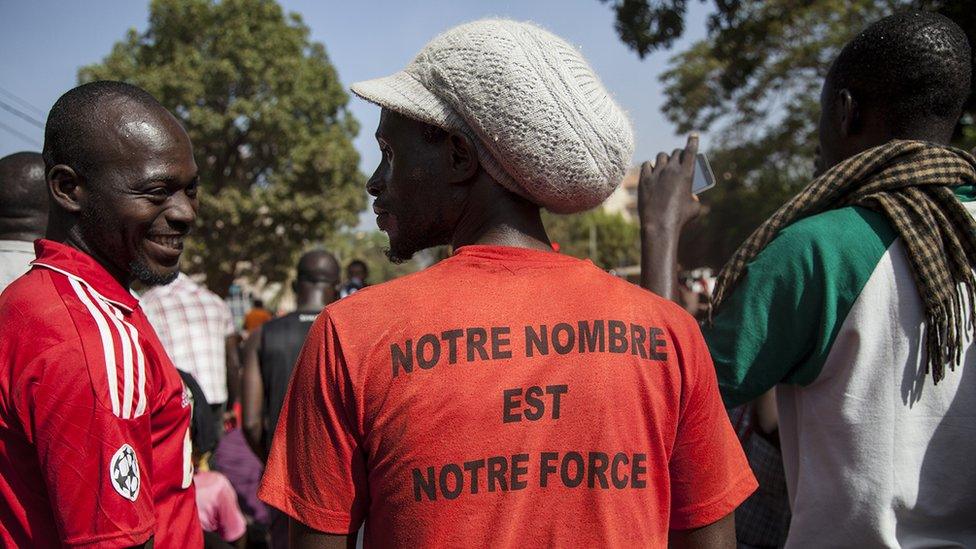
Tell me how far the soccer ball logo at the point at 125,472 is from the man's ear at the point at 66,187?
0.68 metres

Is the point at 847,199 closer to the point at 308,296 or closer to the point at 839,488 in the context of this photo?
the point at 839,488

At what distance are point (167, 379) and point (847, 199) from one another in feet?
5.76

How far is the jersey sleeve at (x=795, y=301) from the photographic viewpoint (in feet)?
6.66

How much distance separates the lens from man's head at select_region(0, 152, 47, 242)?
9.24 ft

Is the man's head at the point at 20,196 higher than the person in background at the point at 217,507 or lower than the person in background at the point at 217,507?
higher

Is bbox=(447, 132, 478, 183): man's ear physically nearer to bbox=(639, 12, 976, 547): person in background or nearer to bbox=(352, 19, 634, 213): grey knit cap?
bbox=(352, 19, 634, 213): grey knit cap

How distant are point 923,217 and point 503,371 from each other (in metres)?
1.22

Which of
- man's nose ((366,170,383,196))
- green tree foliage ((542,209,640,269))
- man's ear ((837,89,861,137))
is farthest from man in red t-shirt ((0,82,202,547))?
green tree foliage ((542,209,640,269))

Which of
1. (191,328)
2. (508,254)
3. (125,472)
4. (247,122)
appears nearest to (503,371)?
(508,254)

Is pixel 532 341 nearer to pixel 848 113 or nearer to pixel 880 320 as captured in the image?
pixel 880 320

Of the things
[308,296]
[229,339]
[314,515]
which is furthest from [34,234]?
[229,339]

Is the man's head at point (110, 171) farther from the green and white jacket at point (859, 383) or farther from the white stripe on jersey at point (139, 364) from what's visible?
the green and white jacket at point (859, 383)

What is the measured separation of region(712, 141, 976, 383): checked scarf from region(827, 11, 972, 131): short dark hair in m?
0.14

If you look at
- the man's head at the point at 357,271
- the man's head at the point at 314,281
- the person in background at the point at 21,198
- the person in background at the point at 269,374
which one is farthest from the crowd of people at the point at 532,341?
the man's head at the point at 357,271
